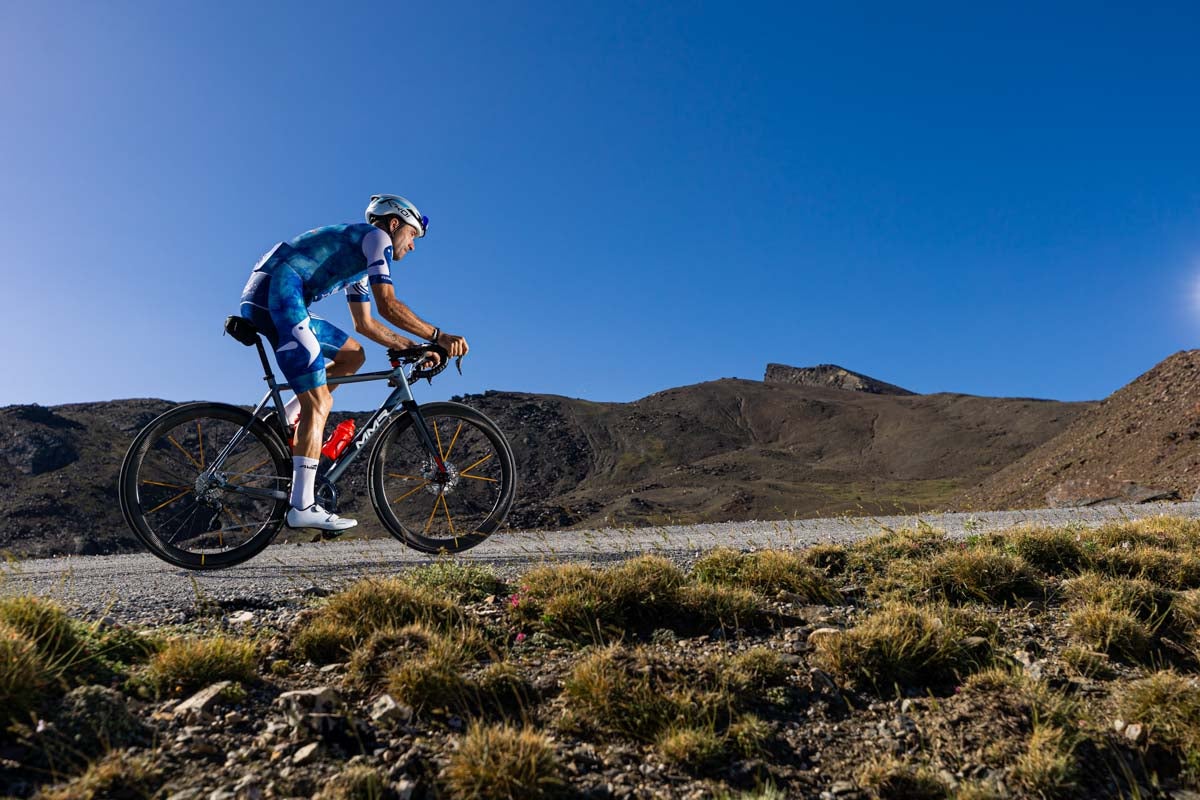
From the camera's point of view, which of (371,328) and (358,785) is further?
(371,328)

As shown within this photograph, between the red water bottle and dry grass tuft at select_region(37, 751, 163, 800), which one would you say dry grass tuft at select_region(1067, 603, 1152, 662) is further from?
the red water bottle

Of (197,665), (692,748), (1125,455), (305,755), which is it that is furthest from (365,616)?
(1125,455)

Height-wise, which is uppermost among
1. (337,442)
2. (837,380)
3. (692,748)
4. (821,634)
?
(837,380)

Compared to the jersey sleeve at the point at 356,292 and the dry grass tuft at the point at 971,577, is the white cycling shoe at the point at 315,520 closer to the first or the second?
the jersey sleeve at the point at 356,292

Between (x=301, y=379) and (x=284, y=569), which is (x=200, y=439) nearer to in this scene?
(x=301, y=379)

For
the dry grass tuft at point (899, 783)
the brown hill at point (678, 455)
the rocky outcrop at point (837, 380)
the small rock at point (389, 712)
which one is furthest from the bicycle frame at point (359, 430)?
the rocky outcrop at point (837, 380)

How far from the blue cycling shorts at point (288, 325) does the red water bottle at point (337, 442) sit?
560 millimetres

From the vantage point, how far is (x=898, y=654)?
13.8ft

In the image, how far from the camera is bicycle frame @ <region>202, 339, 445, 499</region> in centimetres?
608

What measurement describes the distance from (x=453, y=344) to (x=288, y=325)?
4.52ft

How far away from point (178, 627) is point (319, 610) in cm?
72

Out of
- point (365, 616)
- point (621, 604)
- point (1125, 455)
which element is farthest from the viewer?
point (1125, 455)

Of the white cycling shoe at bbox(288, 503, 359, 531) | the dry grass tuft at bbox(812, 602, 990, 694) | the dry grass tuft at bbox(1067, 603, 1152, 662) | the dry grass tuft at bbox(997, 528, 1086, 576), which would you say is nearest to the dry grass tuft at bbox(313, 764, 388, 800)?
the dry grass tuft at bbox(812, 602, 990, 694)

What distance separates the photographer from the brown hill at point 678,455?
179ft
